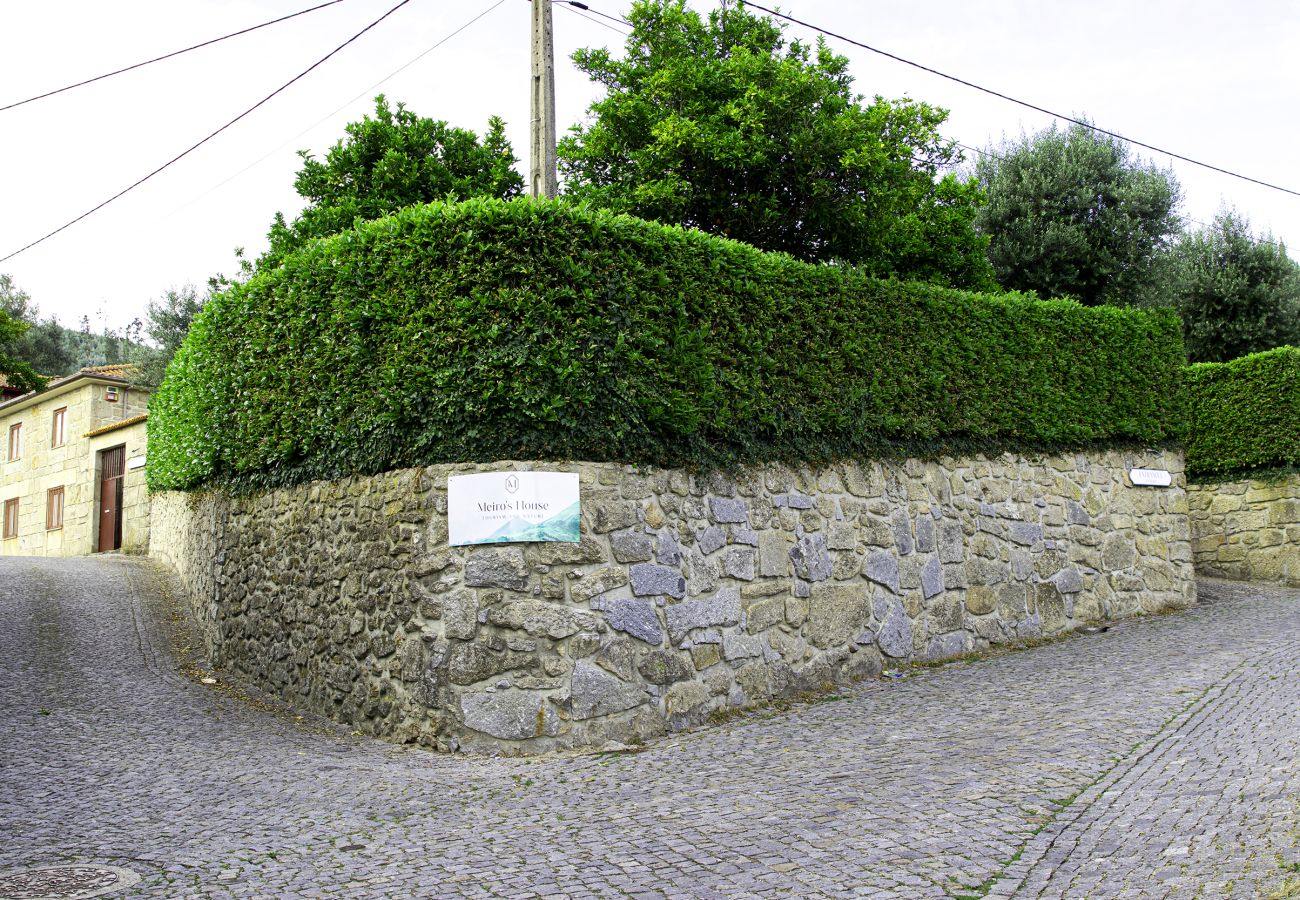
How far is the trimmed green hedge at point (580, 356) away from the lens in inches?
318

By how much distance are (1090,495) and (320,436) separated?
887 centimetres

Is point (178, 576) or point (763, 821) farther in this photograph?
point (178, 576)

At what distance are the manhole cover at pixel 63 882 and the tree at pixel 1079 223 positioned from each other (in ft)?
63.3

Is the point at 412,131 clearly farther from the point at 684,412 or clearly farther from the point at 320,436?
the point at 684,412

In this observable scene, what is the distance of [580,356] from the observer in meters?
8.16

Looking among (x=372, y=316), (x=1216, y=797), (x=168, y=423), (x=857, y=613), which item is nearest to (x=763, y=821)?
(x=1216, y=797)

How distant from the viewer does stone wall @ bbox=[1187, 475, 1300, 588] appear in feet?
50.3

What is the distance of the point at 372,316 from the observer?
28.3 feet

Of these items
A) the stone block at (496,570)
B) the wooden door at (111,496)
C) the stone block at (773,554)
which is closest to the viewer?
the stone block at (496,570)

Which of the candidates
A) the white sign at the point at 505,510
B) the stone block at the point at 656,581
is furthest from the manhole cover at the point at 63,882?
the stone block at the point at 656,581

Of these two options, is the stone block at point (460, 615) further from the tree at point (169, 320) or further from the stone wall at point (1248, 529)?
the tree at point (169, 320)

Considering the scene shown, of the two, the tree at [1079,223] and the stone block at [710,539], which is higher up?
the tree at [1079,223]

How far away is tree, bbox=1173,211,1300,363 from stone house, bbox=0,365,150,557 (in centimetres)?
2009

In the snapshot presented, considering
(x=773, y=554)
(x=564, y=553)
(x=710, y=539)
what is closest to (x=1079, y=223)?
(x=773, y=554)
